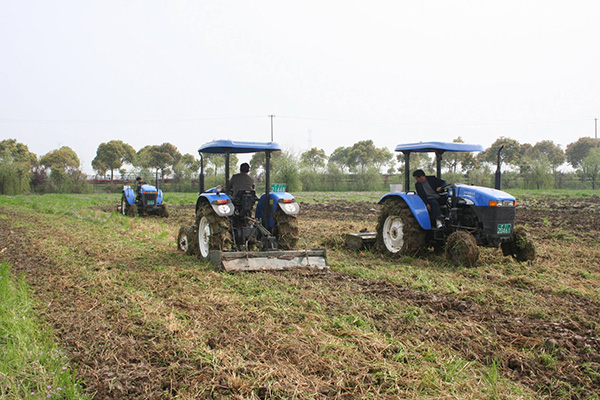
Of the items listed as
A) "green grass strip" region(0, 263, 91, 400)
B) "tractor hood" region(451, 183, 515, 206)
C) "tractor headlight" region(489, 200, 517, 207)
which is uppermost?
"tractor hood" region(451, 183, 515, 206)

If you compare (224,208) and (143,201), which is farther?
(143,201)

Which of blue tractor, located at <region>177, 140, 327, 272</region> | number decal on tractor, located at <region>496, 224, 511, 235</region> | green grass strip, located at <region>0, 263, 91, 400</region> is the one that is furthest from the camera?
number decal on tractor, located at <region>496, 224, 511, 235</region>

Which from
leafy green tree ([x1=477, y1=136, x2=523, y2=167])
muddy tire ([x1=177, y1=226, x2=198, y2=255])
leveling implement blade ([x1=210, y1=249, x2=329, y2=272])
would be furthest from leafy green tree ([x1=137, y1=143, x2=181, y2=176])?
leveling implement blade ([x1=210, y1=249, x2=329, y2=272])

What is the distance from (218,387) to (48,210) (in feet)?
58.6

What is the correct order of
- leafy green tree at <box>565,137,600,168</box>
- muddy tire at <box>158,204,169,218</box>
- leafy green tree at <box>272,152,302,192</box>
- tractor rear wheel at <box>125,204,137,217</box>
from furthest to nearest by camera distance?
leafy green tree at <box>565,137,600,168</box> < leafy green tree at <box>272,152,302,192</box> < muddy tire at <box>158,204,169,218</box> < tractor rear wheel at <box>125,204,137,217</box>

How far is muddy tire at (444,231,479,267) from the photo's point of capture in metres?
6.66

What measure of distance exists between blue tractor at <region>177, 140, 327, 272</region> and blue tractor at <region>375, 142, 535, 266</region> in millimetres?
1689

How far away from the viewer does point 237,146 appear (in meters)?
6.99

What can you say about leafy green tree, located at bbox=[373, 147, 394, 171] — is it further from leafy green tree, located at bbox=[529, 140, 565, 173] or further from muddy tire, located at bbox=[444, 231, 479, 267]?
muddy tire, located at bbox=[444, 231, 479, 267]

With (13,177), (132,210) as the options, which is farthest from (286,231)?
(13,177)

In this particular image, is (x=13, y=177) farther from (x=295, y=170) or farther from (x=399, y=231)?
(x=399, y=231)

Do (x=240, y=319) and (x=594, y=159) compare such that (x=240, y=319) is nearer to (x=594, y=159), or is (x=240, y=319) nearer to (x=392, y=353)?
(x=392, y=353)

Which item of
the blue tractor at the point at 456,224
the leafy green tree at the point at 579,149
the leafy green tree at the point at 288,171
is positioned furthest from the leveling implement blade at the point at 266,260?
the leafy green tree at the point at 579,149

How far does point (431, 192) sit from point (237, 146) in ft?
10.4
